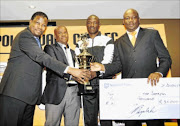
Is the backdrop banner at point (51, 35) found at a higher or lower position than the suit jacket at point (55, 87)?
higher

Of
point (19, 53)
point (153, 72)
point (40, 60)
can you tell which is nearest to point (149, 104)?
point (153, 72)

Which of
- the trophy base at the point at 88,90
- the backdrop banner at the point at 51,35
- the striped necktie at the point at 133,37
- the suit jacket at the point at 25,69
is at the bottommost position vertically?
the trophy base at the point at 88,90

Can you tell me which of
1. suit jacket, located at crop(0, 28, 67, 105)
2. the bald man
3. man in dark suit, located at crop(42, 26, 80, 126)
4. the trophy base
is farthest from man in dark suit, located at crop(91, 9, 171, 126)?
suit jacket, located at crop(0, 28, 67, 105)

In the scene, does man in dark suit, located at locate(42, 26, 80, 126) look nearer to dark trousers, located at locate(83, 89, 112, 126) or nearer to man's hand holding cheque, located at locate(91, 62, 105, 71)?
dark trousers, located at locate(83, 89, 112, 126)

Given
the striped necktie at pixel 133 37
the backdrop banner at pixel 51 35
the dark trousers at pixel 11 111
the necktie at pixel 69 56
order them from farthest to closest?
the backdrop banner at pixel 51 35 → the necktie at pixel 69 56 → the striped necktie at pixel 133 37 → the dark trousers at pixel 11 111

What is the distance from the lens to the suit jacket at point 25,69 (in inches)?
80.1

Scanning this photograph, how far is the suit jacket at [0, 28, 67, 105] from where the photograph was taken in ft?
6.68

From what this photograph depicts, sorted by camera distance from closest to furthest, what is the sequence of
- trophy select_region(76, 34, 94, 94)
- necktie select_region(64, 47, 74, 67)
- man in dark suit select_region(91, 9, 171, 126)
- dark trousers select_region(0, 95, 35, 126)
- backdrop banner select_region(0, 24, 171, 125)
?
dark trousers select_region(0, 95, 35, 126)
trophy select_region(76, 34, 94, 94)
man in dark suit select_region(91, 9, 171, 126)
necktie select_region(64, 47, 74, 67)
backdrop banner select_region(0, 24, 171, 125)

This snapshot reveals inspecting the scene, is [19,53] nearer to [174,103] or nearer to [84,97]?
[84,97]

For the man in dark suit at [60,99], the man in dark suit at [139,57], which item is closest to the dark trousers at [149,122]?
the man in dark suit at [139,57]

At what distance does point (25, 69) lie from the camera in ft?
6.96

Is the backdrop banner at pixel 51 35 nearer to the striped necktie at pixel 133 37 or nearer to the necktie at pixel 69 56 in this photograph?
the necktie at pixel 69 56

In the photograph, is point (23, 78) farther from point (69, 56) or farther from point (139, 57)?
point (139, 57)
